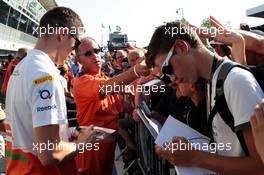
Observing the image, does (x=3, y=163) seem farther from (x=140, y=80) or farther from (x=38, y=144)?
(x=38, y=144)

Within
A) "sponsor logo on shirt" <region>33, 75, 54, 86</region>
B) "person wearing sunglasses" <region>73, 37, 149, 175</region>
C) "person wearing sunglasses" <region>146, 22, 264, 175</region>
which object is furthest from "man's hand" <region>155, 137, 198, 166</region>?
"person wearing sunglasses" <region>73, 37, 149, 175</region>

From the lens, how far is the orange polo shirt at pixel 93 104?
4.03 m

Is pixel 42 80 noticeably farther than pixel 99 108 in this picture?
No

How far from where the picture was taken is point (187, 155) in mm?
2137

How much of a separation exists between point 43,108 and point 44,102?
38 millimetres

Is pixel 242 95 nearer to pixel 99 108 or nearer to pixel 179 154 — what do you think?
pixel 179 154

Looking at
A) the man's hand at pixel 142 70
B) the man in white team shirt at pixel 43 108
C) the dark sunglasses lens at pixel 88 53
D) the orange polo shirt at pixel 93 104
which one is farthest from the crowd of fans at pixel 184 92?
the dark sunglasses lens at pixel 88 53

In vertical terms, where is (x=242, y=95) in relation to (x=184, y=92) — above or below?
above

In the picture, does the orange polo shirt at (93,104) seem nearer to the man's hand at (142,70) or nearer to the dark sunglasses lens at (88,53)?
the dark sunglasses lens at (88,53)

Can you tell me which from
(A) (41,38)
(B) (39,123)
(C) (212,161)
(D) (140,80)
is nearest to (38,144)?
(B) (39,123)

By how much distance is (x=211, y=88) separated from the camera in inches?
82.8

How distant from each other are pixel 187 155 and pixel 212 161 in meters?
0.15

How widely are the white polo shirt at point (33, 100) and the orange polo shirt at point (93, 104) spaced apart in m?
1.53

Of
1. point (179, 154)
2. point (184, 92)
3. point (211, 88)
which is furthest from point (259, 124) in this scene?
point (184, 92)
